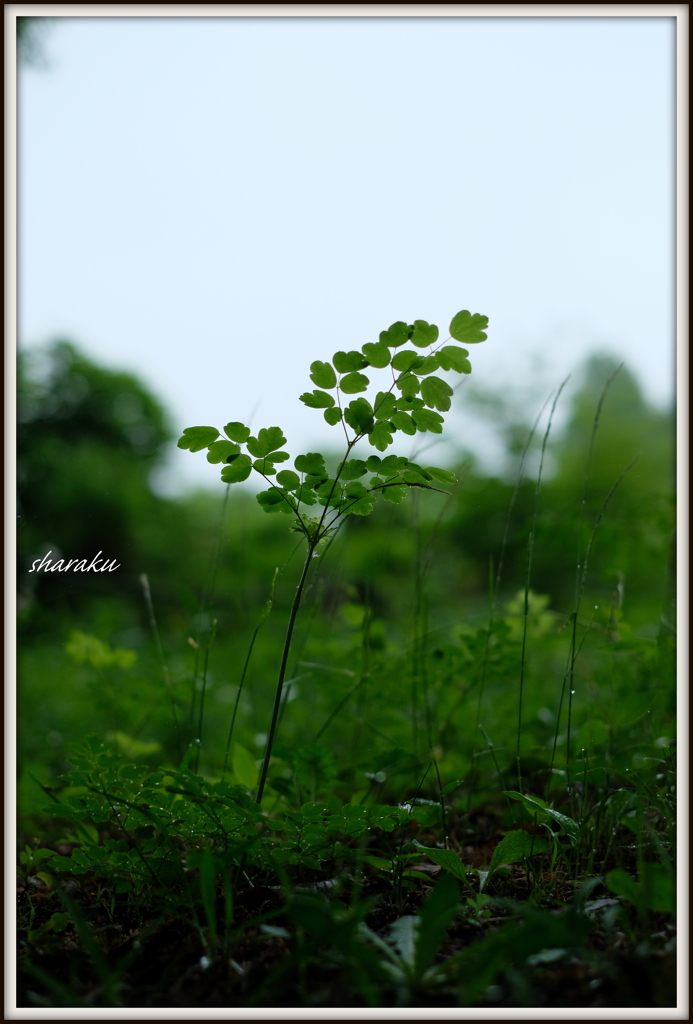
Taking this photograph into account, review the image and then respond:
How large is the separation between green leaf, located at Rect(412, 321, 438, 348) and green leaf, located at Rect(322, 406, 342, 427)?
0.39ft

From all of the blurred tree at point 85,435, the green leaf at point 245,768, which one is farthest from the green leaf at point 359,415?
the blurred tree at point 85,435

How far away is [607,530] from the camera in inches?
53.8

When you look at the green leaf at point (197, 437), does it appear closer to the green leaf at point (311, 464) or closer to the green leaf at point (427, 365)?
the green leaf at point (311, 464)

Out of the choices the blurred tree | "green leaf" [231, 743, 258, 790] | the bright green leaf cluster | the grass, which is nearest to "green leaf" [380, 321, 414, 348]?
the bright green leaf cluster

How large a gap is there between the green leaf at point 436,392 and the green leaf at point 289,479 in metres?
0.18

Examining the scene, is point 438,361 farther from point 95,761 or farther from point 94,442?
point 94,442

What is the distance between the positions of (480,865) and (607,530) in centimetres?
77

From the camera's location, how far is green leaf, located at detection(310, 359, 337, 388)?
73 cm

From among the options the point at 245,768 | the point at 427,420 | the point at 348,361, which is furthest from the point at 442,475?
the point at 245,768

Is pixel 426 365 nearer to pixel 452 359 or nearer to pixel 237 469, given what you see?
pixel 452 359

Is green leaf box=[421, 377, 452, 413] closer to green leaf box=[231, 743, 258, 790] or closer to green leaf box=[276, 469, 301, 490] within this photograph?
green leaf box=[276, 469, 301, 490]

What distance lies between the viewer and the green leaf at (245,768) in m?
0.99

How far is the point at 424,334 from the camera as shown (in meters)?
0.72

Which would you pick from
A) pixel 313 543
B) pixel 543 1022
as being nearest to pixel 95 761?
pixel 313 543
